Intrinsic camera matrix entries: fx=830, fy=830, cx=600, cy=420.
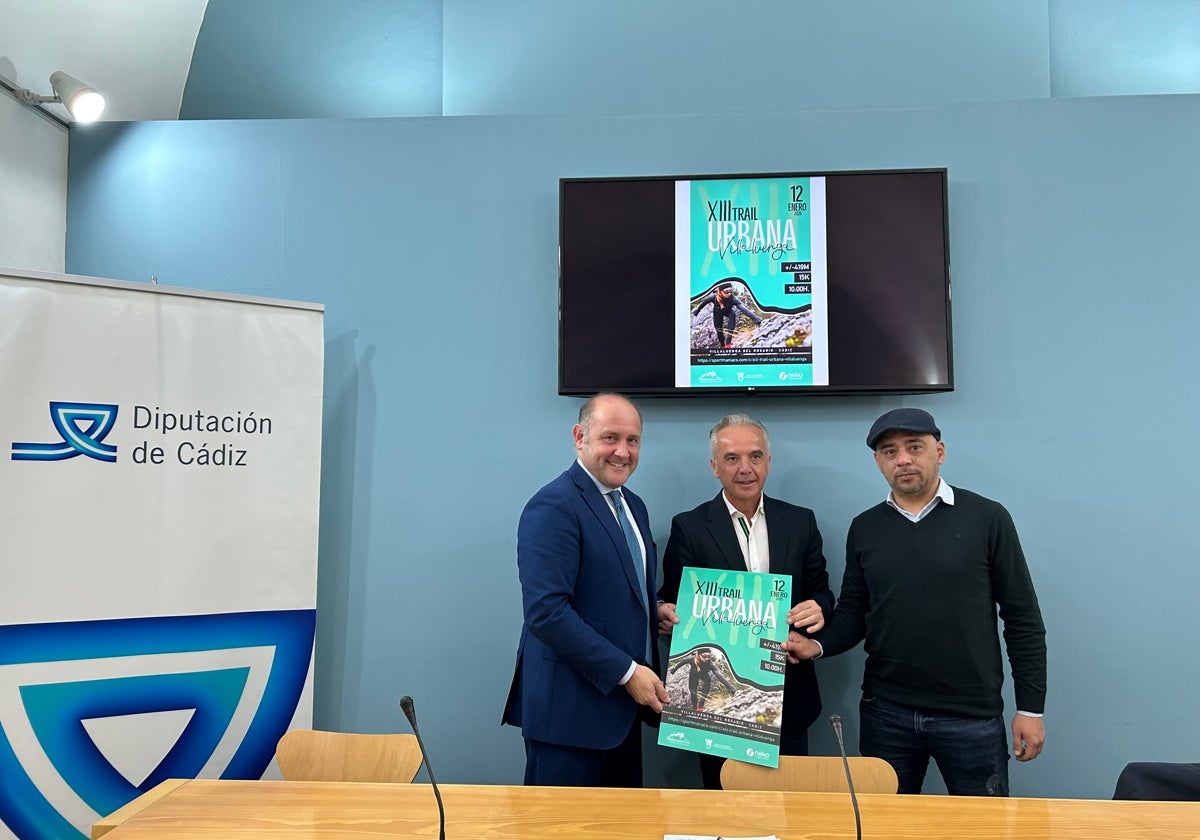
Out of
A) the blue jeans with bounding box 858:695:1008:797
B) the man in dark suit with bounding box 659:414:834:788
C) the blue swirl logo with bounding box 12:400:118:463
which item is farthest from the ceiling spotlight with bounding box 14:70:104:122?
the blue jeans with bounding box 858:695:1008:797

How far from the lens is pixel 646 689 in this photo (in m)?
2.51

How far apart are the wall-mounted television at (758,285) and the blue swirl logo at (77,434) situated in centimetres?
165

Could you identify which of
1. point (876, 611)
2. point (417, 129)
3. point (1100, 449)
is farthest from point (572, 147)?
point (1100, 449)

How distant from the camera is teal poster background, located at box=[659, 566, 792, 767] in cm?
241

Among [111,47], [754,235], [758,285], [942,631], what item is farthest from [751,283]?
[111,47]

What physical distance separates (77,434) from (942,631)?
2986mm

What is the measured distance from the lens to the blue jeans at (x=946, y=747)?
104 inches

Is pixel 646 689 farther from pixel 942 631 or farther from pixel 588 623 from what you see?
pixel 942 631

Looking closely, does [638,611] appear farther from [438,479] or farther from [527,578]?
[438,479]

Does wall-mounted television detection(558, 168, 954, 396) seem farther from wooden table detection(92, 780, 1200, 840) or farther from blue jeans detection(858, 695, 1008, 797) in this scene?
wooden table detection(92, 780, 1200, 840)

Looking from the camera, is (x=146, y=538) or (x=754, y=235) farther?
(x=754, y=235)

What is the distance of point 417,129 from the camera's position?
3.59 meters

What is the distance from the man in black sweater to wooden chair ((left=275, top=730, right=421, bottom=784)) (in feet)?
4.29

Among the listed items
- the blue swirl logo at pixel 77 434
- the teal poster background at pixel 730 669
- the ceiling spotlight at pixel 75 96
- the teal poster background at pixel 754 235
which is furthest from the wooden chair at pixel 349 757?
the ceiling spotlight at pixel 75 96
